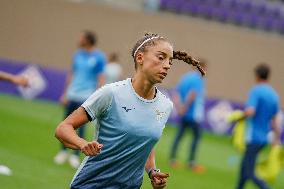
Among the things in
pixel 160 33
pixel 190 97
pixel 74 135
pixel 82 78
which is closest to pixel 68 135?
pixel 74 135

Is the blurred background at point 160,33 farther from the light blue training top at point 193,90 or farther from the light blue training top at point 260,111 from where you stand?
the light blue training top at point 260,111

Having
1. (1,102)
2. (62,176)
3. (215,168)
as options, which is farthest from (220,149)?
(62,176)

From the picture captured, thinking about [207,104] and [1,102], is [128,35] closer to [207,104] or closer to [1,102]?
[207,104]

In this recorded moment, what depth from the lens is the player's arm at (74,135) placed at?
15.8ft

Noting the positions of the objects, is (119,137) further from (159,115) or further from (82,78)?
(82,78)

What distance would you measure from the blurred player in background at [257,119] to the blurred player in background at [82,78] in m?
2.98

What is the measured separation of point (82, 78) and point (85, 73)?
10 cm

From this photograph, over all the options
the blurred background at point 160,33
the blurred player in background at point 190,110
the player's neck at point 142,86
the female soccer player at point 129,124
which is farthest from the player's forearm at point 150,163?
the blurred background at point 160,33

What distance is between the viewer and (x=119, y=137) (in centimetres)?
540

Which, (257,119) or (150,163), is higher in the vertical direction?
(257,119)

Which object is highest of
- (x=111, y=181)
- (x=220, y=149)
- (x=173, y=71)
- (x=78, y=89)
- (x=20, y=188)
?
(x=173, y=71)

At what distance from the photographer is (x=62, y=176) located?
36.9 ft

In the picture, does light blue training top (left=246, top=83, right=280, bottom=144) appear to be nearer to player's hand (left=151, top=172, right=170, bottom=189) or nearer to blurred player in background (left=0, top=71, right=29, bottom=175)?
blurred player in background (left=0, top=71, right=29, bottom=175)

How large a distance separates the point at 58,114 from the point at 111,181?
16434mm
